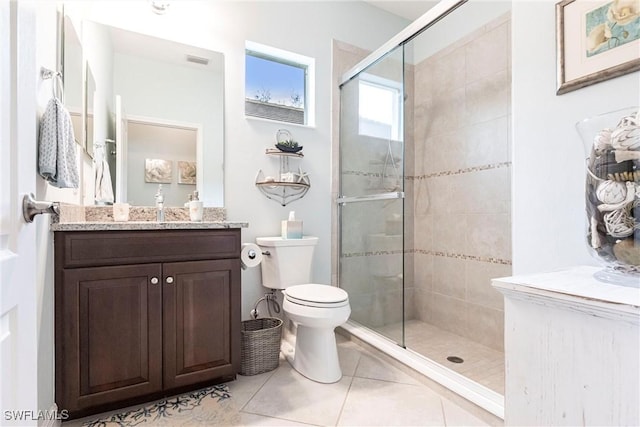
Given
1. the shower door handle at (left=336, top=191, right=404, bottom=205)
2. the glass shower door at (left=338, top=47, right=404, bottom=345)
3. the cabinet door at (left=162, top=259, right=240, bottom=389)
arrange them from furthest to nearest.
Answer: the glass shower door at (left=338, top=47, right=404, bottom=345)
the shower door handle at (left=336, top=191, right=404, bottom=205)
the cabinet door at (left=162, top=259, right=240, bottom=389)

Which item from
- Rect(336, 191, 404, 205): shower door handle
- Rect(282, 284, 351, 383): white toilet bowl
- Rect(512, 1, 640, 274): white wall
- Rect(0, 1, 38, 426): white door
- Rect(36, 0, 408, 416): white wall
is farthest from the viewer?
Rect(336, 191, 404, 205): shower door handle

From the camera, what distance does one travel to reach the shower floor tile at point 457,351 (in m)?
1.81

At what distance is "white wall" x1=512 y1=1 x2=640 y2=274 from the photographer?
3.38 feet

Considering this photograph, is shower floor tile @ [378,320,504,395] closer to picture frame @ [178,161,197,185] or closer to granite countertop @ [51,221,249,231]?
granite countertop @ [51,221,249,231]

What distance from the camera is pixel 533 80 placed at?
1197mm

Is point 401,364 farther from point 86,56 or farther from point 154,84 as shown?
point 86,56

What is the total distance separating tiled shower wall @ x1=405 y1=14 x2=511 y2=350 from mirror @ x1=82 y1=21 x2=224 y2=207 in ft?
5.79

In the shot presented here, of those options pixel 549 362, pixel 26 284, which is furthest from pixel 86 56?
pixel 549 362

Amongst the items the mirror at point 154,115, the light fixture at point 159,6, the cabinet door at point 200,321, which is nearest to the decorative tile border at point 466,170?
the mirror at point 154,115

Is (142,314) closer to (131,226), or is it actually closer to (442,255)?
(131,226)

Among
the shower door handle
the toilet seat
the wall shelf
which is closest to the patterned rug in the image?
the toilet seat

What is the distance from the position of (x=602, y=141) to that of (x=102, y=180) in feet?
7.44

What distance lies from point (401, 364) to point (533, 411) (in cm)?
129

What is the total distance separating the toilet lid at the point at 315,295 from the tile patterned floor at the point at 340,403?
46 centimetres
